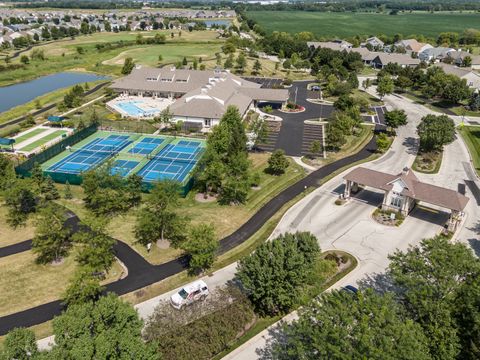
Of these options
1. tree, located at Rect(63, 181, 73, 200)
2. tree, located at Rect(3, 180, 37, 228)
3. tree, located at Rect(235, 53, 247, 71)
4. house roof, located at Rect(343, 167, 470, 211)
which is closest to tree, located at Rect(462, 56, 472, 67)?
tree, located at Rect(235, 53, 247, 71)

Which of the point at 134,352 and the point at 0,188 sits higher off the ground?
the point at 134,352

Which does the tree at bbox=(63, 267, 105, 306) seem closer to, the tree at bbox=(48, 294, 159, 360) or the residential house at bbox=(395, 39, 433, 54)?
the tree at bbox=(48, 294, 159, 360)

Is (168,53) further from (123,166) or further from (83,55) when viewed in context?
(123,166)

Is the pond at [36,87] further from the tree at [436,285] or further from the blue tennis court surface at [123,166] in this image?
the tree at [436,285]

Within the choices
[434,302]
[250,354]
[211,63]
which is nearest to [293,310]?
[250,354]

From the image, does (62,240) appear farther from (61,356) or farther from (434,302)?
(434,302)

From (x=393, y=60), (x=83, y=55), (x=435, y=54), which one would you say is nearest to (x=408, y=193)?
(x=393, y=60)
